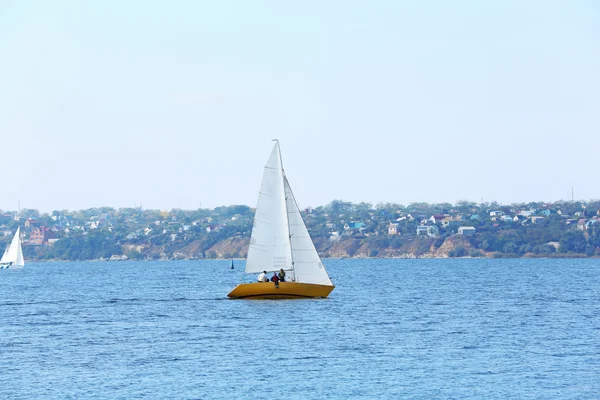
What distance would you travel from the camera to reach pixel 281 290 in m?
68.1

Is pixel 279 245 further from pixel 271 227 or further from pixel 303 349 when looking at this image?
pixel 303 349

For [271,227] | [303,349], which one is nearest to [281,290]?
[271,227]

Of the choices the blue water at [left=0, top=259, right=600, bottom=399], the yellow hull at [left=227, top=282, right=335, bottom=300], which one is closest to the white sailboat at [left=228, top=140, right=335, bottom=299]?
the yellow hull at [left=227, top=282, right=335, bottom=300]

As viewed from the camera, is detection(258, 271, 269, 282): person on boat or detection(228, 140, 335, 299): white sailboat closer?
detection(228, 140, 335, 299): white sailboat

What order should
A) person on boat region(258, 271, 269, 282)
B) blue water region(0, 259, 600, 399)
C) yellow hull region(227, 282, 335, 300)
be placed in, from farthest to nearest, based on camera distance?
person on boat region(258, 271, 269, 282) < yellow hull region(227, 282, 335, 300) < blue water region(0, 259, 600, 399)

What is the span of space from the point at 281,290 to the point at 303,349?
63.4ft

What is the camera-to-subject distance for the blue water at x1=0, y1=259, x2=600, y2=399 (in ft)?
125

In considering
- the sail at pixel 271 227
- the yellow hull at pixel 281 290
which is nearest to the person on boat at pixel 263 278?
the yellow hull at pixel 281 290

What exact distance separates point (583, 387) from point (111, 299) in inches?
2268

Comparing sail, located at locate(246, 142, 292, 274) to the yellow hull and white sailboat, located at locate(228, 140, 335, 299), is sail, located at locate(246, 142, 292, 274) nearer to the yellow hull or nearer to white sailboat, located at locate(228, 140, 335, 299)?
white sailboat, located at locate(228, 140, 335, 299)

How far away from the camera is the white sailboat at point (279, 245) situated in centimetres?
6850

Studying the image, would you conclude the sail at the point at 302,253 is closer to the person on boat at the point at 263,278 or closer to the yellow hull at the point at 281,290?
the yellow hull at the point at 281,290

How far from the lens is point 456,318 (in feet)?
210

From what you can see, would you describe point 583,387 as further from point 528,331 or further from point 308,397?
point 528,331
